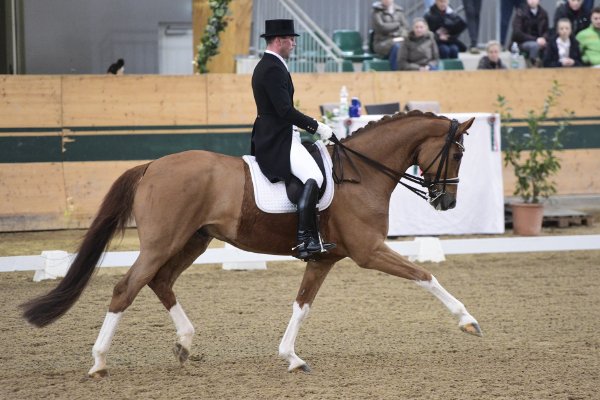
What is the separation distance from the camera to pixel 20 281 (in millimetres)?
9141

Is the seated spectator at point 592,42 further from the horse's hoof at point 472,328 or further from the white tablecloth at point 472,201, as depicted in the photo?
the horse's hoof at point 472,328

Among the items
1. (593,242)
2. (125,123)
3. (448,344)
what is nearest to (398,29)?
(125,123)

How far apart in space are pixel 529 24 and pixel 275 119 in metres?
9.63

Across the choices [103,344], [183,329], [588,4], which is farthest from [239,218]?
[588,4]

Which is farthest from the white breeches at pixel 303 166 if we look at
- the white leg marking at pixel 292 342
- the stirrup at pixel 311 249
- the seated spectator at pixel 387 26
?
the seated spectator at pixel 387 26

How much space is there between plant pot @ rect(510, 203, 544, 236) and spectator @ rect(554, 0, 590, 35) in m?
4.38

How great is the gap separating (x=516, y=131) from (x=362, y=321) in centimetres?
635

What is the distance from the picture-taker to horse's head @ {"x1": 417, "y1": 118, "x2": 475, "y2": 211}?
6.28m

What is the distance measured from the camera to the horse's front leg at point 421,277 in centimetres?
→ 595

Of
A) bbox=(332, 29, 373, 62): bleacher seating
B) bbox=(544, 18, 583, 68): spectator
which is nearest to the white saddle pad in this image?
bbox=(544, 18, 583, 68): spectator

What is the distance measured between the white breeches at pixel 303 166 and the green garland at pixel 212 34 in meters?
7.29

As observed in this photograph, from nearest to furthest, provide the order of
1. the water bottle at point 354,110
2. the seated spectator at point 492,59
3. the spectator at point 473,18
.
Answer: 1. the water bottle at point 354,110
2. the seated spectator at point 492,59
3. the spectator at point 473,18

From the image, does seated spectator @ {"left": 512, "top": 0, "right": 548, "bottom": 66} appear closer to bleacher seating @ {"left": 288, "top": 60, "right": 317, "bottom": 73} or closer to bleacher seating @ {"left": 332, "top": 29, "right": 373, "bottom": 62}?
bleacher seating @ {"left": 332, "top": 29, "right": 373, "bottom": 62}

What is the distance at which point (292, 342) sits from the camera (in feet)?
19.7
